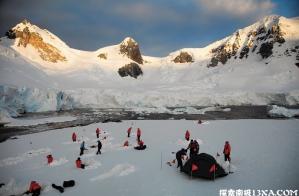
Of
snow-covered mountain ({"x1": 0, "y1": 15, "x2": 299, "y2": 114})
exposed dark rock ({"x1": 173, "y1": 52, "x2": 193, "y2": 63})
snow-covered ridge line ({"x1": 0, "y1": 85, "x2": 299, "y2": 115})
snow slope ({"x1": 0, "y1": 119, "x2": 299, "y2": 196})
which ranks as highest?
exposed dark rock ({"x1": 173, "y1": 52, "x2": 193, "y2": 63})

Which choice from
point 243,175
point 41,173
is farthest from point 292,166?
point 41,173

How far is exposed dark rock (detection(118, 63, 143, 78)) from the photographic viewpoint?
330 feet

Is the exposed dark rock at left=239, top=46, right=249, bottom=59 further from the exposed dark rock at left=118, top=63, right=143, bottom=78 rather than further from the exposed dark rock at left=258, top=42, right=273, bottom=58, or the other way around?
the exposed dark rock at left=118, top=63, right=143, bottom=78

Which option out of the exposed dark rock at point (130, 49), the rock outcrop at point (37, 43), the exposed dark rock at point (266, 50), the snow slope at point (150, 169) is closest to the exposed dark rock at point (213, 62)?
the exposed dark rock at point (266, 50)

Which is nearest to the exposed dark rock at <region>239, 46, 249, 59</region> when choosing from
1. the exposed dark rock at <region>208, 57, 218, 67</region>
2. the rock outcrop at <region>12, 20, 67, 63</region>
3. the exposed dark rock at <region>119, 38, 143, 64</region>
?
the exposed dark rock at <region>208, 57, 218, 67</region>

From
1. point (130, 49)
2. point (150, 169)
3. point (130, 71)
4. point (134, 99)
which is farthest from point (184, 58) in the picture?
point (150, 169)

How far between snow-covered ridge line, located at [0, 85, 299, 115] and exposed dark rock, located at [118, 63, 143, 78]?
120 feet

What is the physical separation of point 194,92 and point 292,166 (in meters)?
63.8

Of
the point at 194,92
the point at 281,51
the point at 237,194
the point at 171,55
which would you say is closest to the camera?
the point at 237,194

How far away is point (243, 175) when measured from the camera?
8758mm

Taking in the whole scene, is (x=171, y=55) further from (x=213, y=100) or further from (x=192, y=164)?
(x=192, y=164)

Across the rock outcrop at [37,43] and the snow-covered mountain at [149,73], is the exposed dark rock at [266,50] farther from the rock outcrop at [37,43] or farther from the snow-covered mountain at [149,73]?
the rock outcrop at [37,43]

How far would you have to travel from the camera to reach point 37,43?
295ft

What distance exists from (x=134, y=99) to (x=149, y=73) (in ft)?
173
